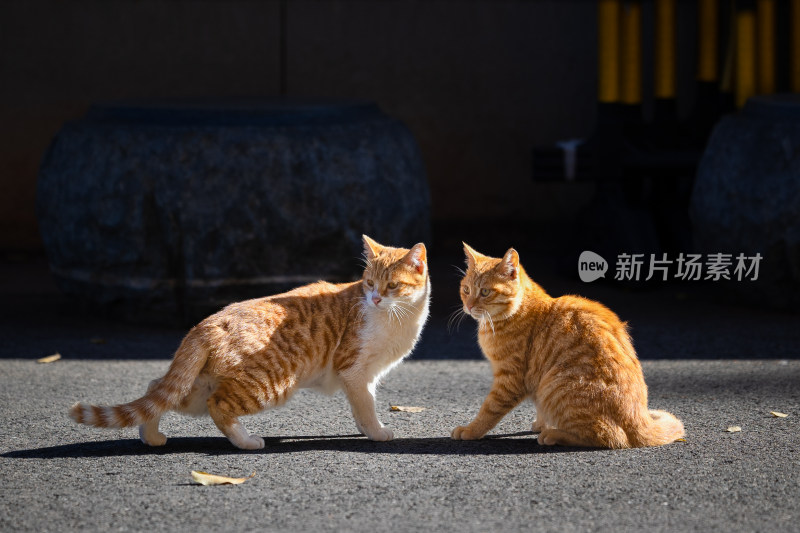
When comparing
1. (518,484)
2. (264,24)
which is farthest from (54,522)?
(264,24)

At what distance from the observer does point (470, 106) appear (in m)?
8.80

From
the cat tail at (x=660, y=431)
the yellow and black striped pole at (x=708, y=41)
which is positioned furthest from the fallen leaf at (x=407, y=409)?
the yellow and black striped pole at (x=708, y=41)

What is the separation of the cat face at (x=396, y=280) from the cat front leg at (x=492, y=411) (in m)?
0.50

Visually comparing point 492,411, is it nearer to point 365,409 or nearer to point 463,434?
point 463,434

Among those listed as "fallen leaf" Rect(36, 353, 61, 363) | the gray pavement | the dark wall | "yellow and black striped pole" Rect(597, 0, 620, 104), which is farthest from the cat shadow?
the dark wall

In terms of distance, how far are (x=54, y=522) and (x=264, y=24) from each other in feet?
19.2

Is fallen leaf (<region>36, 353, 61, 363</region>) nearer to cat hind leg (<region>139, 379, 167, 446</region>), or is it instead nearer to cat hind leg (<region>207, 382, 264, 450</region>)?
cat hind leg (<region>139, 379, 167, 446</region>)

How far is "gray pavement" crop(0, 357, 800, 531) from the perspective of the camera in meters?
3.39

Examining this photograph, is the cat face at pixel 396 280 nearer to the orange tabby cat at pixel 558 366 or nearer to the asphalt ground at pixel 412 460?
the orange tabby cat at pixel 558 366

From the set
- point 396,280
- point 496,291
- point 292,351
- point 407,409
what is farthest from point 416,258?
point 407,409

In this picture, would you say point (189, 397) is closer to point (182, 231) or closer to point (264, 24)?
point (182, 231)

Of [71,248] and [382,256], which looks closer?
[382,256]

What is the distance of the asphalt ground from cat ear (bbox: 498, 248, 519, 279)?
0.69 metres

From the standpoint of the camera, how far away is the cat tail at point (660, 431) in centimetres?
409
